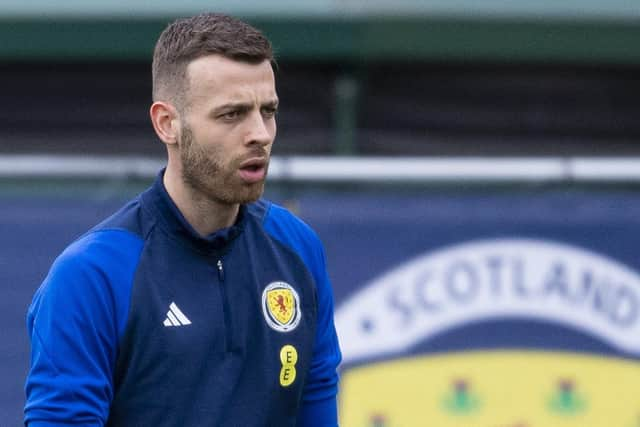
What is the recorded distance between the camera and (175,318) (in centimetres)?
270

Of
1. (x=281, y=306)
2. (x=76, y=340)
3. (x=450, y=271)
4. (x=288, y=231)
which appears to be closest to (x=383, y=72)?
(x=450, y=271)

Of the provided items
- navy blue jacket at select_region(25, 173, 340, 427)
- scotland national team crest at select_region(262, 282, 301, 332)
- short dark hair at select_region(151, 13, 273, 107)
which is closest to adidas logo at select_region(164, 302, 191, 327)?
navy blue jacket at select_region(25, 173, 340, 427)

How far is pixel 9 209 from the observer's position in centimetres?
517

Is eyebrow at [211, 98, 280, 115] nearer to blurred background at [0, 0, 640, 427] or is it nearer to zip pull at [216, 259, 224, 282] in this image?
zip pull at [216, 259, 224, 282]

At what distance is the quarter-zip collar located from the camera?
9.09 ft

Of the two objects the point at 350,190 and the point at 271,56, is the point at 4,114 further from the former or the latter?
the point at 271,56

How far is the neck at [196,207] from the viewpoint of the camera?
110 inches

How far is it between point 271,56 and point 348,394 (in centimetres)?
267

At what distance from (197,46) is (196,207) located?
1.22ft

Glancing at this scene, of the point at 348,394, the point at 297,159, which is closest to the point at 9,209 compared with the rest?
the point at 297,159

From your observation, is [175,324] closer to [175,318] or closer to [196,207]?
[175,318]

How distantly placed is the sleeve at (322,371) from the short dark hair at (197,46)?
58 centimetres

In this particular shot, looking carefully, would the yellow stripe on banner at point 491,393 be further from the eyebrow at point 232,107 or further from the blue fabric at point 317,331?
the eyebrow at point 232,107

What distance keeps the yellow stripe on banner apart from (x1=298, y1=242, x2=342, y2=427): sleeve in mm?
2090
